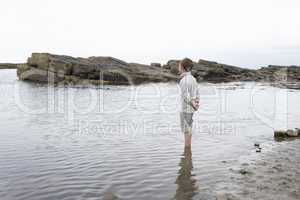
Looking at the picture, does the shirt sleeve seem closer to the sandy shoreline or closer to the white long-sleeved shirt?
the white long-sleeved shirt

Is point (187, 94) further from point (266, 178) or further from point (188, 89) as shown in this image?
Answer: point (266, 178)

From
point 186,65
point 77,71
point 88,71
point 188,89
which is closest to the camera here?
point 186,65

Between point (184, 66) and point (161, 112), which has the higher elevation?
point (184, 66)

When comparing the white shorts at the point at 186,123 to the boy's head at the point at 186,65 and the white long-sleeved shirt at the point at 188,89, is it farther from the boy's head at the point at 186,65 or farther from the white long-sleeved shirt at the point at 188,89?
the boy's head at the point at 186,65

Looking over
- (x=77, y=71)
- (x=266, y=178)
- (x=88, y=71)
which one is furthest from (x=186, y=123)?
(x=88, y=71)

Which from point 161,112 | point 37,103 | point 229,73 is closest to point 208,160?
point 161,112

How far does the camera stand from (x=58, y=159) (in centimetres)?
889

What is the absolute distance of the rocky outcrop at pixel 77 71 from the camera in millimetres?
46719

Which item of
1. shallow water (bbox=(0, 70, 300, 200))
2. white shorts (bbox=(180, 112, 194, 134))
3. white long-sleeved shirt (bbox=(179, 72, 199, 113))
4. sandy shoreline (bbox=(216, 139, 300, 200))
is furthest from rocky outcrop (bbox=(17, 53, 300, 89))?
sandy shoreline (bbox=(216, 139, 300, 200))

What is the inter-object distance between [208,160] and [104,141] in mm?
3813

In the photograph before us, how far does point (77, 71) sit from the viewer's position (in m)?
47.1

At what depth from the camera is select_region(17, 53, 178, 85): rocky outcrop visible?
46.7 metres

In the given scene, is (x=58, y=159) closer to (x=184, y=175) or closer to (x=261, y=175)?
(x=184, y=175)

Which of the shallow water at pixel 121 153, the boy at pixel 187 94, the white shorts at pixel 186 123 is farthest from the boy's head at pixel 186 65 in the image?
the shallow water at pixel 121 153
